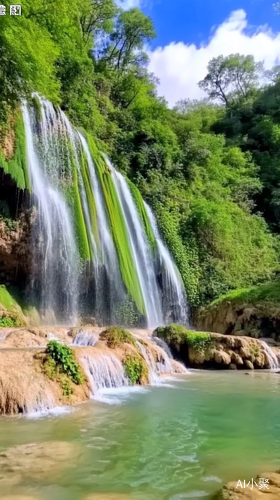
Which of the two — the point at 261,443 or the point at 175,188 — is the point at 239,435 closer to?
the point at 261,443

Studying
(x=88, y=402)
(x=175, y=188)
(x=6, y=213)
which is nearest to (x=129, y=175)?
(x=175, y=188)

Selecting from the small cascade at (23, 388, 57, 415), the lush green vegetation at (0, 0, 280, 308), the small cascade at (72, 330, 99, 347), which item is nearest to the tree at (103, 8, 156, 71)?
the lush green vegetation at (0, 0, 280, 308)

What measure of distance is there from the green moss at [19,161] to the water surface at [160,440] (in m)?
9.08

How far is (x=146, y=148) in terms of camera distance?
84.3 feet

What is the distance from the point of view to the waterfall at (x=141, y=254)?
62.2 feet

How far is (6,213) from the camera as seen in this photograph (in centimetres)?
1598

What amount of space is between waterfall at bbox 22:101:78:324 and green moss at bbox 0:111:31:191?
0.94 feet

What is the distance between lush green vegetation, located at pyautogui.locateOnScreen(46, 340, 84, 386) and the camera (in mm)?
8008

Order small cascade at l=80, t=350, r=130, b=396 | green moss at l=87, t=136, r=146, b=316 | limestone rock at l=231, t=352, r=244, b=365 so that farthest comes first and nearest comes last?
green moss at l=87, t=136, r=146, b=316, limestone rock at l=231, t=352, r=244, b=365, small cascade at l=80, t=350, r=130, b=396

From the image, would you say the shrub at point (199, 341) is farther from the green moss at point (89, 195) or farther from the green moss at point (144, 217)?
the green moss at point (144, 217)

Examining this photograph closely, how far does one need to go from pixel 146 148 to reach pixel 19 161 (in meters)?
11.2

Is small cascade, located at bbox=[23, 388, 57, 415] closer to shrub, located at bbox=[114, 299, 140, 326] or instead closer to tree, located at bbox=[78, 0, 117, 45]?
shrub, located at bbox=[114, 299, 140, 326]

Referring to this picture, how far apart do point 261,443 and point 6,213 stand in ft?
41.4

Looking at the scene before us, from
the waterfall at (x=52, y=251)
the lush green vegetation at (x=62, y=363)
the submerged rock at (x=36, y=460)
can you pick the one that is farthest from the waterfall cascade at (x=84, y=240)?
the submerged rock at (x=36, y=460)
